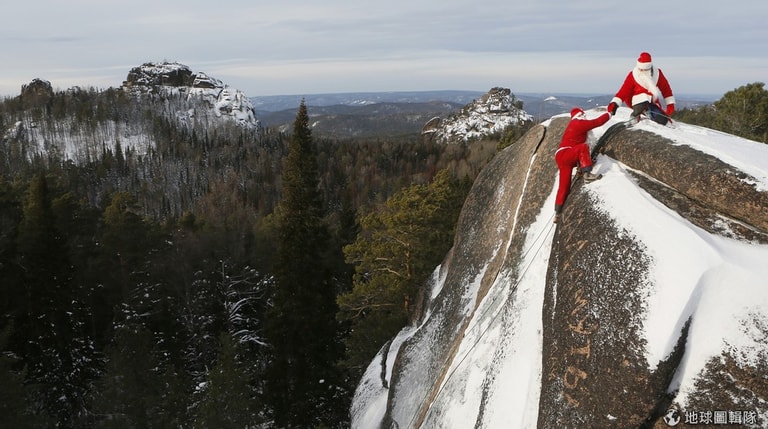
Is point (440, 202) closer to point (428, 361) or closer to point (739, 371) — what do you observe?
point (428, 361)

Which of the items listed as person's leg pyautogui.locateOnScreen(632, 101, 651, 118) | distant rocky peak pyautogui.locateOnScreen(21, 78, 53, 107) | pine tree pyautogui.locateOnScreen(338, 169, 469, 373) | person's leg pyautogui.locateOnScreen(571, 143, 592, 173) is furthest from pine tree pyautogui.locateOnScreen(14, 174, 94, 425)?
distant rocky peak pyautogui.locateOnScreen(21, 78, 53, 107)

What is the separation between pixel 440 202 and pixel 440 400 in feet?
34.5

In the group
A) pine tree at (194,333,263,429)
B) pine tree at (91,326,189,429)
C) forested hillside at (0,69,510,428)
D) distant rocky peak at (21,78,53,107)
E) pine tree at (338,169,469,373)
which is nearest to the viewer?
pine tree at (194,333,263,429)

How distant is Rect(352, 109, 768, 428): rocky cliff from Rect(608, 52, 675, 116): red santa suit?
0.96m

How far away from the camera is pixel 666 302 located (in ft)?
19.0

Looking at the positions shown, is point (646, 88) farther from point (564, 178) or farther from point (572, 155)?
point (564, 178)

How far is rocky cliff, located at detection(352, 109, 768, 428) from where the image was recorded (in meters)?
5.52

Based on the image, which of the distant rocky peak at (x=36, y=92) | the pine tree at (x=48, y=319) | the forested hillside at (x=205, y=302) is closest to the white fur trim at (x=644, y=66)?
the forested hillside at (x=205, y=302)

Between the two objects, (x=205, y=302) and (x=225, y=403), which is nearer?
(x=225, y=403)

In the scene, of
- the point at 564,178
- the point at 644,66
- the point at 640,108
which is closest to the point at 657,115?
the point at 640,108

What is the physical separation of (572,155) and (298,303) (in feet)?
45.9

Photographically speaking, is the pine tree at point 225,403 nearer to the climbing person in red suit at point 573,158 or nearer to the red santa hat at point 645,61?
the climbing person in red suit at point 573,158

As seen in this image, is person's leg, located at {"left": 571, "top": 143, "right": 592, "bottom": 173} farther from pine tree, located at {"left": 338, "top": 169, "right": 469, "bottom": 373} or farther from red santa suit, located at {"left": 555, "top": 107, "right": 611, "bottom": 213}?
pine tree, located at {"left": 338, "top": 169, "right": 469, "bottom": 373}

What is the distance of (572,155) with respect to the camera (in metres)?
8.30
